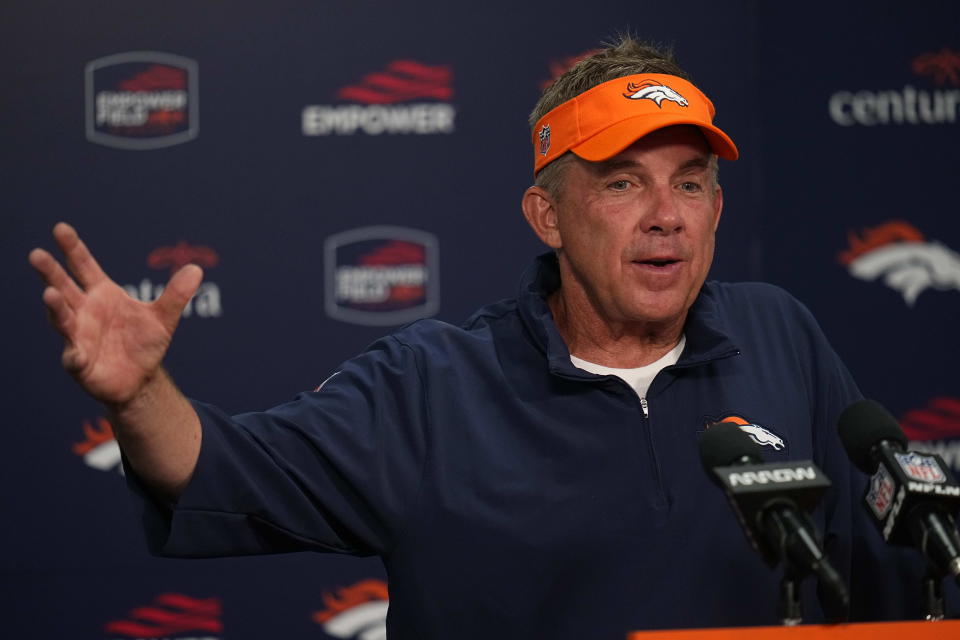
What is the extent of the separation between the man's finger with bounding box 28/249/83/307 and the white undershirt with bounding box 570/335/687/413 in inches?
28.0

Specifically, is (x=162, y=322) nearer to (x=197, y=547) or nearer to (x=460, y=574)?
(x=197, y=547)

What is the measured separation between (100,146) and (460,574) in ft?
5.40

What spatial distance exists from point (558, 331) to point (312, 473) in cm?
43

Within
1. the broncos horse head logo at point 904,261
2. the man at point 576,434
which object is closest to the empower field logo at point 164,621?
the man at point 576,434

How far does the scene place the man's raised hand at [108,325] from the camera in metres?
1.20

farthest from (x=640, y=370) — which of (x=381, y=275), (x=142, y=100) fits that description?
(x=142, y=100)

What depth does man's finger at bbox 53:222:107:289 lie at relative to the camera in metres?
1.17

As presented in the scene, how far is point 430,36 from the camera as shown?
2.74 metres

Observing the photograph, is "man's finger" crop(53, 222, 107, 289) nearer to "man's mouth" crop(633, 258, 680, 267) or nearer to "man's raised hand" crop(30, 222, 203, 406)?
"man's raised hand" crop(30, 222, 203, 406)

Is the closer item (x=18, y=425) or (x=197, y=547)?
(x=197, y=547)

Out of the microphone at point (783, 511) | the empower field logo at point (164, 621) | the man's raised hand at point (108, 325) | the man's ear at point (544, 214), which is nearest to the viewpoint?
the microphone at point (783, 511)

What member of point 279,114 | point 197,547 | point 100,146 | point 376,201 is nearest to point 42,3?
point 100,146

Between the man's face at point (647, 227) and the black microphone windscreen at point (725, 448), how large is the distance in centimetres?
50

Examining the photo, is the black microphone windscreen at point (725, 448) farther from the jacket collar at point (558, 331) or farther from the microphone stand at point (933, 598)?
the jacket collar at point (558, 331)
